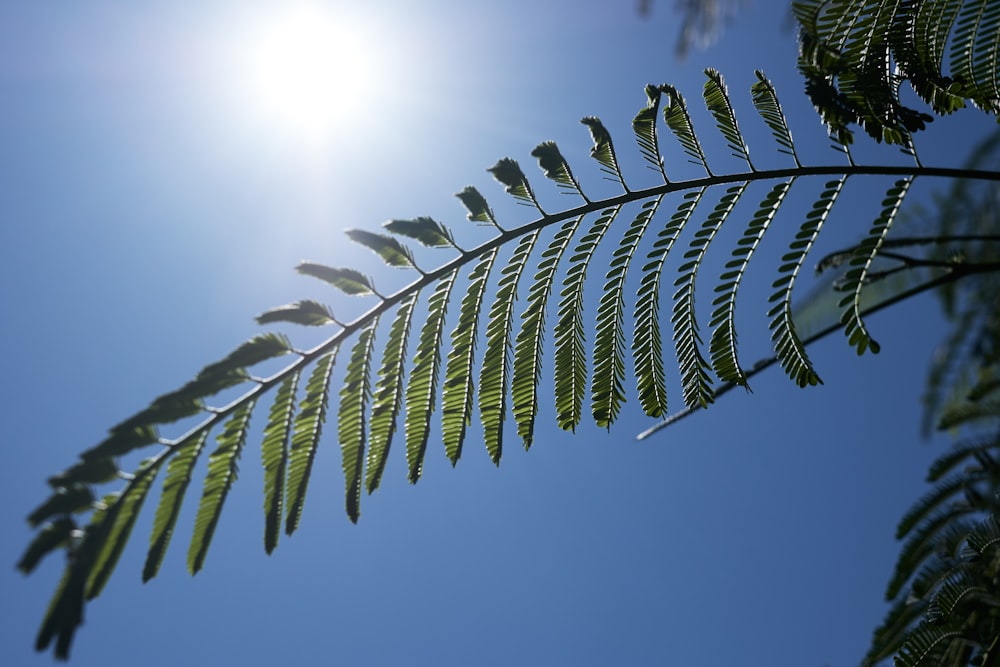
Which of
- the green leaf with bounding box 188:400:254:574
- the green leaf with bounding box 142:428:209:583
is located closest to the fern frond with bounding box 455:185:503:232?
the green leaf with bounding box 188:400:254:574

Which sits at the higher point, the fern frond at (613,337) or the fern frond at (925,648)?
the fern frond at (613,337)

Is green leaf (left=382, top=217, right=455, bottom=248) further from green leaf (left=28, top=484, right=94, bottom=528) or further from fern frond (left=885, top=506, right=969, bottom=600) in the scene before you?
fern frond (left=885, top=506, right=969, bottom=600)

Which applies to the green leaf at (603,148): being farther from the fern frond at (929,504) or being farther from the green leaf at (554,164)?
the fern frond at (929,504)

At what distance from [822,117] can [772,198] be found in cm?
25

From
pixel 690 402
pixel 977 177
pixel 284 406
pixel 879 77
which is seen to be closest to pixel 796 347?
pixel 690 402

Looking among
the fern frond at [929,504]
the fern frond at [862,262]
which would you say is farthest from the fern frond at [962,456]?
the fern frond at [862,262]

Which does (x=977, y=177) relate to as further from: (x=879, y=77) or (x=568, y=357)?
(x=568, y=357)

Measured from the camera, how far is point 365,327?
2.08 meters

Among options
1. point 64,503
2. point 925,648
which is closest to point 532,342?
point 64,503

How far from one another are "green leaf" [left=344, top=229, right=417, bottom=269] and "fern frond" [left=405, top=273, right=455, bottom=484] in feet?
0.39

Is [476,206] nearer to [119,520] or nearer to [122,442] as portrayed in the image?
[122,442]

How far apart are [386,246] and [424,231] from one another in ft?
0.39

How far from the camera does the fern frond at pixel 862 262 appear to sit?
2.12 metres

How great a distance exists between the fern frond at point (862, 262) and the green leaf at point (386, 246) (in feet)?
A: 4.08
